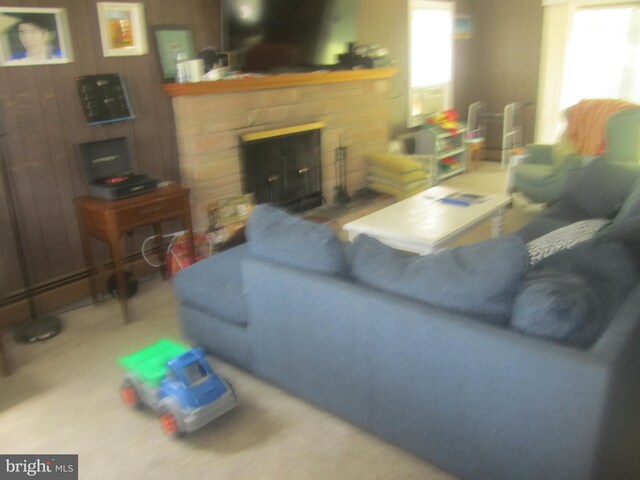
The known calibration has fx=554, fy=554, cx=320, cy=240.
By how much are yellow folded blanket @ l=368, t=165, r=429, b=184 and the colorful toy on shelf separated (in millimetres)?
1151

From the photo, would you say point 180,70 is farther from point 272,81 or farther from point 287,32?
point 287,32

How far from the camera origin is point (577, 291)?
5.23 ft

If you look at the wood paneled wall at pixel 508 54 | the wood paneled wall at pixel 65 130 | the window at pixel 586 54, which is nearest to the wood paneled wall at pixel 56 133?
the wood paneled wall at pixel 65 130

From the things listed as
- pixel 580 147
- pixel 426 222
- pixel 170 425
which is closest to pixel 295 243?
pixel 170 425

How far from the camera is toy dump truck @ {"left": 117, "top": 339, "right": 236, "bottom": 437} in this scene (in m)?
A: 2.07

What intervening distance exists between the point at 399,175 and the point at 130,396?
3.38 meters

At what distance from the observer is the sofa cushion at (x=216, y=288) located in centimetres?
241

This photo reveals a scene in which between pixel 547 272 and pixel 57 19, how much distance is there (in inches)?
111

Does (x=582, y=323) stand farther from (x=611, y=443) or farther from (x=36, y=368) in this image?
(x=36, y=368)

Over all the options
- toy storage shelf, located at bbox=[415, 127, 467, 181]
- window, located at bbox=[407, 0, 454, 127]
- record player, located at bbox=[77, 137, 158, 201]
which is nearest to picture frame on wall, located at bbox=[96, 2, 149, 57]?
record player, located at bbox=[77, 137, 158, 201]

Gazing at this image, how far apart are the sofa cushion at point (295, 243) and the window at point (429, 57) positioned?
4.45 metres

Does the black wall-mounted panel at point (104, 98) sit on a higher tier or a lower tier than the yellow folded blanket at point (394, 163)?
higher

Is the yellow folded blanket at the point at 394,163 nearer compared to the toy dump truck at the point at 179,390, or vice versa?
the toy dump truck at the point at 179,390

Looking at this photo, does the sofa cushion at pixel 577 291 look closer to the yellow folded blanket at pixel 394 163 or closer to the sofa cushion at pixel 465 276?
the sofa cushion at pixel 465 276
